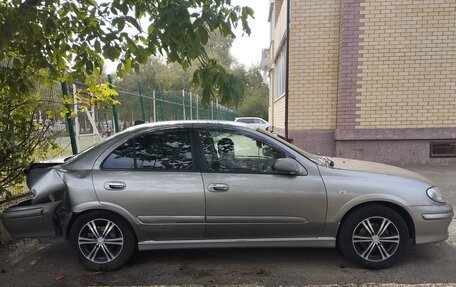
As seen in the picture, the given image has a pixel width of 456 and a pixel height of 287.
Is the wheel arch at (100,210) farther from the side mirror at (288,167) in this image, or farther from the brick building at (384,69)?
the brick building at (384,69)

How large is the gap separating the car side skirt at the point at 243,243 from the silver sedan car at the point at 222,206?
0.03ft

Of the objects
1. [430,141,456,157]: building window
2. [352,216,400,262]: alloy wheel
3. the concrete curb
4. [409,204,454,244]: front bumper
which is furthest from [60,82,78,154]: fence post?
[430,141,456,157]: building window

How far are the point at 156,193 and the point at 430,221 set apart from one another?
2724mm

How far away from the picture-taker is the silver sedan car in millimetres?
3801

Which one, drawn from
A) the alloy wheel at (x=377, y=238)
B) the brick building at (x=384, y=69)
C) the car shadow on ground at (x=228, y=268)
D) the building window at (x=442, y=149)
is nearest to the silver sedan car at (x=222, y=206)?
the alloy wheel at (x=377, y=238)

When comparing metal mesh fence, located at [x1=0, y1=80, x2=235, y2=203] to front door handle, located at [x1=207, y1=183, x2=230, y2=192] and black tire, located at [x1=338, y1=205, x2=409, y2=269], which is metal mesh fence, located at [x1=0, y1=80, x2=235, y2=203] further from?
black tire, located at [x1=338, y1=205, x2=409, y2=269]

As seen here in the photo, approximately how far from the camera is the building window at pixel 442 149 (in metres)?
8.89

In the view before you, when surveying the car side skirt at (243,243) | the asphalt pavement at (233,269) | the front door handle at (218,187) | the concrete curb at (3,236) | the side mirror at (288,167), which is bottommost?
the asphalt pavement at (233,269)

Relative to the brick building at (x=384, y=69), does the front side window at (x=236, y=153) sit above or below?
below

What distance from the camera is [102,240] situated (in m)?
3.89

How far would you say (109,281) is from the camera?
371 cm

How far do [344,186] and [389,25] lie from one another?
20.8ft

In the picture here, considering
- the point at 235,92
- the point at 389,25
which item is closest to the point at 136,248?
the point at 235,92

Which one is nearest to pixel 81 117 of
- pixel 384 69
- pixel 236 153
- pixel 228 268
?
pixel 236 153
